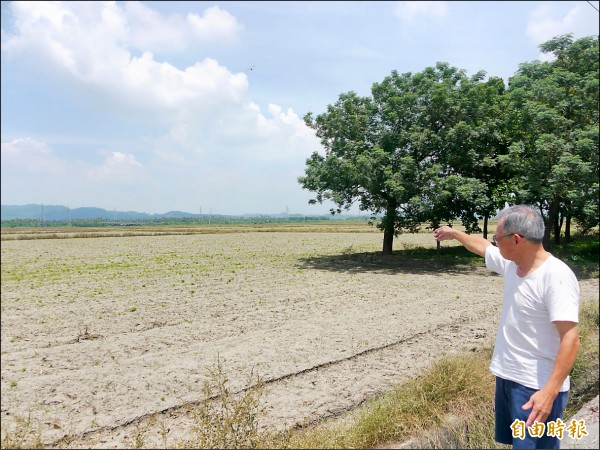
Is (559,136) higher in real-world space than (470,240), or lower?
higher

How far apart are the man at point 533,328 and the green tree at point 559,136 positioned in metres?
7.46

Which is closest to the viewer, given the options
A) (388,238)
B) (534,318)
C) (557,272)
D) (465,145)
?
(557,272)

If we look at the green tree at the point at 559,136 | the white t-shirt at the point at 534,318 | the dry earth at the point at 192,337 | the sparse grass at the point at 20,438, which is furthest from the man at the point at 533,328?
the green tree at the point at 559,136

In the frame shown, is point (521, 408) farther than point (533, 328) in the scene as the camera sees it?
Yes

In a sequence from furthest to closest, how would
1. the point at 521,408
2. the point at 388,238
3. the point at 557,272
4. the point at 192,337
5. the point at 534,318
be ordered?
the point at 388,238
the point at 192,337
the point at 521,408
the point at 534,318
the point at 557,272

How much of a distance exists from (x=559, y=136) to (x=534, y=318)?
29.1ft

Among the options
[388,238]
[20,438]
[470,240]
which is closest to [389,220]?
[388,238]

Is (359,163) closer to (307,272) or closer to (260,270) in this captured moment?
(307,272)

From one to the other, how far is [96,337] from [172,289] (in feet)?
11.3

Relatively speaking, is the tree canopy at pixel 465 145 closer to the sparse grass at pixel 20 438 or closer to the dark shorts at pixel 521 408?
the dark shorts at pixel 521 408

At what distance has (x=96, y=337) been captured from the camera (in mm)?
4777

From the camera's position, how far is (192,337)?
16.8ft

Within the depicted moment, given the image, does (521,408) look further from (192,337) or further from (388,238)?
(388,238)

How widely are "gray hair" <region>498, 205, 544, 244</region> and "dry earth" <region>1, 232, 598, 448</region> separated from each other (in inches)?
86.5
